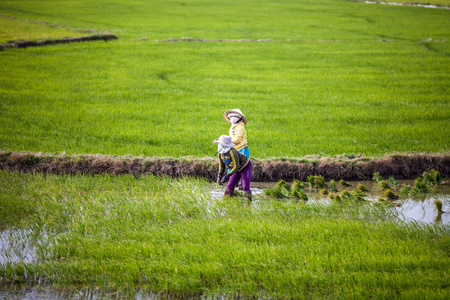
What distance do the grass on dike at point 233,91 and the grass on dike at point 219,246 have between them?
2215 millimetres

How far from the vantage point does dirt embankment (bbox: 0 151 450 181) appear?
22.9 feet

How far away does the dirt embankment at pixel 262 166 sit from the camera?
22.9 feet

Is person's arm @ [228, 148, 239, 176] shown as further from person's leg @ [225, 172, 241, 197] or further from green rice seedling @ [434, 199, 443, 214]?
green rice seedling @ [434, 199, 443, 214]

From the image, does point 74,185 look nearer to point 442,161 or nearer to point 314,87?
point 442,161

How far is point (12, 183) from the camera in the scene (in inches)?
246

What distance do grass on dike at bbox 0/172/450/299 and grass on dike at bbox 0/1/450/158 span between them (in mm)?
2215

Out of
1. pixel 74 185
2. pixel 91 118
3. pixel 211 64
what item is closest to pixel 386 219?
pixel 74 185

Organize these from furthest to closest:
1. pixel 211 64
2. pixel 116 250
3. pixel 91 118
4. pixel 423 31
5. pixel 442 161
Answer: pixel 423 31 < pixel 211 64 < pixel 91 118 < pixel 442 161 < pixel 116 250

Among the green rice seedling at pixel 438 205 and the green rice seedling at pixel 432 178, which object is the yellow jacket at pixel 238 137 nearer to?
the green rice seedling at pixel 438 205

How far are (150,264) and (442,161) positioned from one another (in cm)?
600

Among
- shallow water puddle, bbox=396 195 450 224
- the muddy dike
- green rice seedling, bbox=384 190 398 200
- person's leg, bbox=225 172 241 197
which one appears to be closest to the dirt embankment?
green rice seedling, bbox=384 190 398 200

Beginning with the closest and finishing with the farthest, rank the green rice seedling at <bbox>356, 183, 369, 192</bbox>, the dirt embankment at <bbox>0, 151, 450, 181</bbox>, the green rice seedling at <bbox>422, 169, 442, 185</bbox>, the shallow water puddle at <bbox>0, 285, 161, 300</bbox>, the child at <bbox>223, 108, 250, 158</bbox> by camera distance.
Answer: the shallow water puddle at <bbox>0, 285, 161, 300</bbox> < the child at <bbox>223, 108, 250, 158</bbox> < the green rice seedling at <bbox>356, 183, 369, 192</bbox> < the green rice seedling at <bbox>422, 169, 442, 185</bbox> < the dirt embankment at <bbox>0, 151, 450, 181</bbox>

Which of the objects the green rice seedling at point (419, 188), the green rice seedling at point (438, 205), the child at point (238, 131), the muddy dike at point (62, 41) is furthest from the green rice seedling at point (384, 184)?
the muddy dike at point (62, 41)

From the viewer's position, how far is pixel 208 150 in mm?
7836
